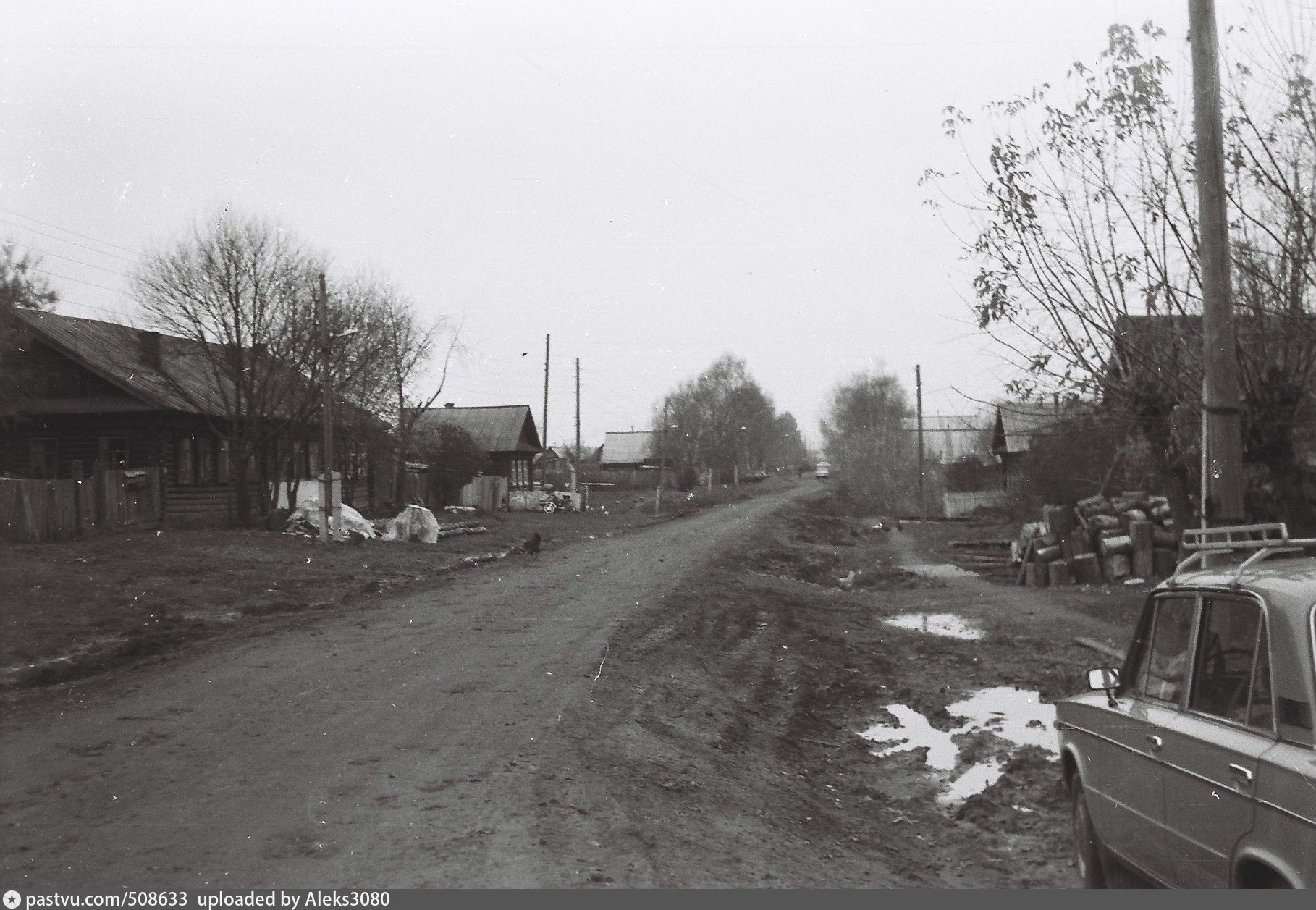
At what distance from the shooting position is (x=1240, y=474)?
7887 mm

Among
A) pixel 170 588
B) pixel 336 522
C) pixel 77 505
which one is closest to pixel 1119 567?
pixel 170 588

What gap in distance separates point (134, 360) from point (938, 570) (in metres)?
23.0

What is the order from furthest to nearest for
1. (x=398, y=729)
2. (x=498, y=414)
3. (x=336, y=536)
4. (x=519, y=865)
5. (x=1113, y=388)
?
(x=498, y=414) → (x=336, y=536) → (x=1113, y=388) → (x=398, y=729) → (x=519, y=865)

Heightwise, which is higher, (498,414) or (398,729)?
(498,414)

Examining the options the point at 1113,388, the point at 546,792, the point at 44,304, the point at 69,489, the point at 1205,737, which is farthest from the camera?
the point at 44,304

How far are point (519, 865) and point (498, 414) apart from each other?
2189 inches

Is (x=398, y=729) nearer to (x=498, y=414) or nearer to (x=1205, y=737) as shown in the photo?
(x=1205, y=737)

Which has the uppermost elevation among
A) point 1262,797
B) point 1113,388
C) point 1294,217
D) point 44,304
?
point 44,304

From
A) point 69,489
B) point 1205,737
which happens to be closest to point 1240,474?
point 1205,737

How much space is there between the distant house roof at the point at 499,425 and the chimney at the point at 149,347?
25.7 meters

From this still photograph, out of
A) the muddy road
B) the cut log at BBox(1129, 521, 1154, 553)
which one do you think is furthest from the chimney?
the cut log at BBox(1129, 521, 1154, 553)

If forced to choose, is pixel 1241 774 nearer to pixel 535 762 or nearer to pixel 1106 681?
pixel 1106 681

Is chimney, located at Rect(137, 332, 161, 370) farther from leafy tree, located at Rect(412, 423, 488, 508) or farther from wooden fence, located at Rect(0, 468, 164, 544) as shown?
leafy tree, located at Rect(412, 423, 488, 508)

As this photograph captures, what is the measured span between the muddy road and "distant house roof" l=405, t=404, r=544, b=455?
1717 inches
